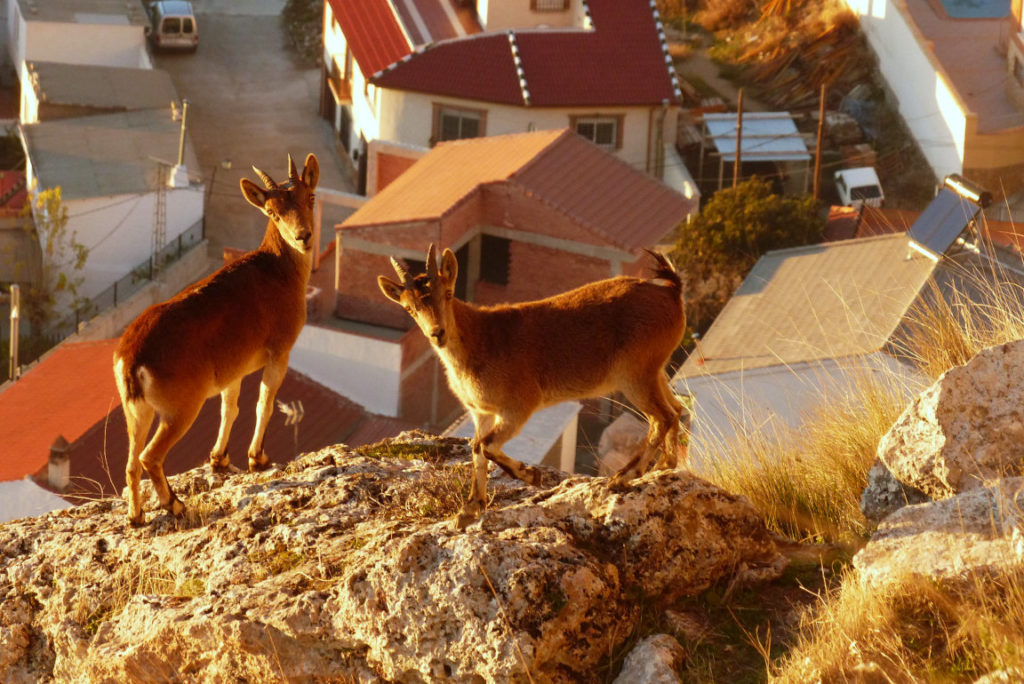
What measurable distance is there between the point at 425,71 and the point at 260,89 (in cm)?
1385

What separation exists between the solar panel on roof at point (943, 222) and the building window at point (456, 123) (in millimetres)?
24441

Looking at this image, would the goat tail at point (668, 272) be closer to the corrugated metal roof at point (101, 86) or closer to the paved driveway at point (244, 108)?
the paved driveway at point (244, 108)

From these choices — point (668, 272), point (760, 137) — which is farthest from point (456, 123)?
point (668, 272)

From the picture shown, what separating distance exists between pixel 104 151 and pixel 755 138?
20.9 m

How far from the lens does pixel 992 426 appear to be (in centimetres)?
918

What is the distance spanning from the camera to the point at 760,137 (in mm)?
49031

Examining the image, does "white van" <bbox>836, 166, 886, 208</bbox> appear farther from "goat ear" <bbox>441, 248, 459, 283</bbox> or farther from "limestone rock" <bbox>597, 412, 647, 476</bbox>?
"goat ear" <bbox>441, 248, 459, 283</bbox>

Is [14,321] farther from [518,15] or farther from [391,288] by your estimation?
[518,15]

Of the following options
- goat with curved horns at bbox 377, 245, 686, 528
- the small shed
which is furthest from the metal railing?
goat with curved horns at bbox 377, 245, 686, 528

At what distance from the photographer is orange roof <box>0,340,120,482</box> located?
81.0ft

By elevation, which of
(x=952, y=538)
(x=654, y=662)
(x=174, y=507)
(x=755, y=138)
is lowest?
(x=755, y=138)

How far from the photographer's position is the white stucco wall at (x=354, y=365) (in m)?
31.2

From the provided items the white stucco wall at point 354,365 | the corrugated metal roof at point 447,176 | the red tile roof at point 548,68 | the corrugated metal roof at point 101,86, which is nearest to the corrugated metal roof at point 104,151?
the corrugated metal roof at point 101,86

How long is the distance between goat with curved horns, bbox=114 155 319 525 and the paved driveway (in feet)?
116
